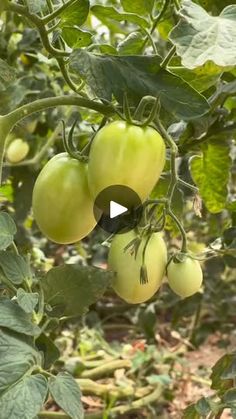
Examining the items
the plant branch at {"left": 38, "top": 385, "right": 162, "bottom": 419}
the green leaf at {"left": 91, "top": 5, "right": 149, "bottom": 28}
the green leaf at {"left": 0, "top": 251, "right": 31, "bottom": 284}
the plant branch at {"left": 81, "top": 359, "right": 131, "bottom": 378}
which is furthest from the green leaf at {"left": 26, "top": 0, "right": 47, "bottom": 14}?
the plant branch at {"left": 81, "top": 359, "right": 131, "bottom": 378}

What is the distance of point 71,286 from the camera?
764 millimetres

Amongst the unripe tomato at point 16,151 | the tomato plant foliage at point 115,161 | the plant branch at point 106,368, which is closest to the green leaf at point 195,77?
the tomato plant foliage at point 115,161

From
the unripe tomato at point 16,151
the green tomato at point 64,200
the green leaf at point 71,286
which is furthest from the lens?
the unripe tomato at point 16,151

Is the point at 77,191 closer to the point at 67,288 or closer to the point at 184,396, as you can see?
the point at 67,288

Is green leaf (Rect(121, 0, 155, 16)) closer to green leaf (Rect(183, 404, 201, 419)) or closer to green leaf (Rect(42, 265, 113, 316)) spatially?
green leaf (Rect(42, 265, 113, 316))

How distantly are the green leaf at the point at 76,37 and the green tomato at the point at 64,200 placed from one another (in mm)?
116

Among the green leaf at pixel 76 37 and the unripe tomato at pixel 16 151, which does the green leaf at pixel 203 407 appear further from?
the unripe tomato at pixel 16 151

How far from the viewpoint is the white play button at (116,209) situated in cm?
59

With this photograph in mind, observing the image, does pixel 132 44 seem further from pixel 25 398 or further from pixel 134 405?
pixel 134 405

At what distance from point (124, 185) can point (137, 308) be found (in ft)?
5.03

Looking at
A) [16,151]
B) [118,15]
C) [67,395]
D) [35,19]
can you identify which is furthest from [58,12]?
[16,151]

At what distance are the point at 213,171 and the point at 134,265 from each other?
264 mm

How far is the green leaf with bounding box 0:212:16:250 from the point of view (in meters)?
0.66

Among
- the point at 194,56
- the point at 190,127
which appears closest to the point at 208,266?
the point at 190,127
